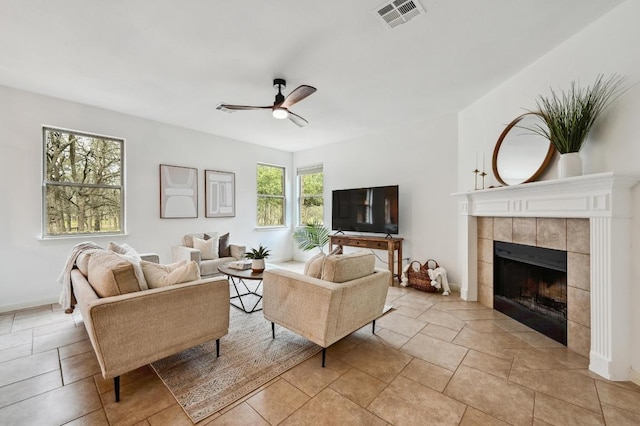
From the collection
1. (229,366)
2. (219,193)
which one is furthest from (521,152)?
(219,193)

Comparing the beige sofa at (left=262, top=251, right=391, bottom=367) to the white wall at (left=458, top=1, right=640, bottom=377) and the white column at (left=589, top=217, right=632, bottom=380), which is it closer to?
the white column at (left=589, top=217, right=632, bottom=380)

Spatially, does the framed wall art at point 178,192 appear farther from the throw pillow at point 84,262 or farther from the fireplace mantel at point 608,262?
the fireplace mantel at point 608,262

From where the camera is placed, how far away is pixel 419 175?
14.2 feet

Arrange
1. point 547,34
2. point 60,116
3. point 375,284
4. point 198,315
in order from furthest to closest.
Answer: point 60,116 → point 375,284 → point 547,34 → point 198,315

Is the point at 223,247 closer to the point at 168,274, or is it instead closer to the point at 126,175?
the point at 126,175

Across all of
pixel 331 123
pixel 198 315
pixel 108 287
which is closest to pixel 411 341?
pixel 198 315

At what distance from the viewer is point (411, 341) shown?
8.11 feet

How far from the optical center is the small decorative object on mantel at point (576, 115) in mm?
2043

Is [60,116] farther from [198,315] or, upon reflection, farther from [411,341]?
[411,341]

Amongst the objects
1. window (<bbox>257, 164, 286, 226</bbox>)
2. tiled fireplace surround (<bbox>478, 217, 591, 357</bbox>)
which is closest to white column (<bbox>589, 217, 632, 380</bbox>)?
tiled fireplace surround (<bbox>478, 217, 591, 357</bbox>)

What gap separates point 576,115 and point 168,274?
3343mm

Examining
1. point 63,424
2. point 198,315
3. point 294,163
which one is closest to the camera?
point 63,424

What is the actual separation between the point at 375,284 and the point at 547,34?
2.50 meters

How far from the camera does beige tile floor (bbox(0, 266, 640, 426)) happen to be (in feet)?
5.11
